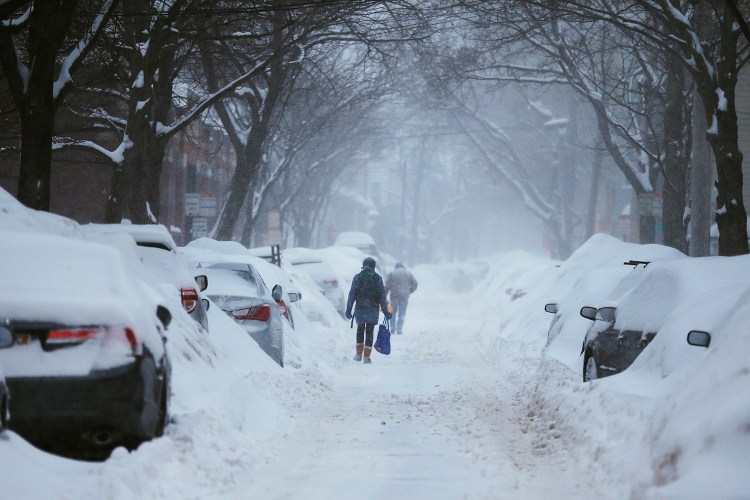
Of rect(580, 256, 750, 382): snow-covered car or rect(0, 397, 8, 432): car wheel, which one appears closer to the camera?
rect(0, 397, 8, 432): car wheel

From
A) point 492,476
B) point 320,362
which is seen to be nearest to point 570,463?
point 492,476

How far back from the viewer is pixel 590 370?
1128 centimetres

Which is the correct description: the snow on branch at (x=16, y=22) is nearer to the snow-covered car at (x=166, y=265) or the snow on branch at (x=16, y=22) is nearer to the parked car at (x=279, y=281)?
the snow-covered car at (x=166, y=265)

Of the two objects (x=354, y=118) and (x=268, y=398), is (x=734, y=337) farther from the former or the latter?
(x=354, y=118)

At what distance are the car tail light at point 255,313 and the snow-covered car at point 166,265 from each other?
1484 millimetres

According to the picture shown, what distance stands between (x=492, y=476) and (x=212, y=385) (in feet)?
9.05

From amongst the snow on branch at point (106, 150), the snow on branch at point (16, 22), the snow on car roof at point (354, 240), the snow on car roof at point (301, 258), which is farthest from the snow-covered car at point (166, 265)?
the snow on car roof at point (354, 240)

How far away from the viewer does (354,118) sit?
40906 millimetres

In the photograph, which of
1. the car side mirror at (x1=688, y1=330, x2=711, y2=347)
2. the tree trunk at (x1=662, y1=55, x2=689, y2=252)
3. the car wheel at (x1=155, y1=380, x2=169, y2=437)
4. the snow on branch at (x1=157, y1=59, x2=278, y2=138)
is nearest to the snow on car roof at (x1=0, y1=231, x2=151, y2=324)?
the car wheel at (x1=155, y1=380, x2=169, y2=437)

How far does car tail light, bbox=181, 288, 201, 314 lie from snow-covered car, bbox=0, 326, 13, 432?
17.5 feet

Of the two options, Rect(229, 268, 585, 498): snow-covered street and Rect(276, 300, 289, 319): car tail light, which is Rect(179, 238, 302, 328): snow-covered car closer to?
Rect(276, 300, 289, 319): car tail light

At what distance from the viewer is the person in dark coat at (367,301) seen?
1809 cm

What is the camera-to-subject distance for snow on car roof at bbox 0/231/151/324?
6.72 meters

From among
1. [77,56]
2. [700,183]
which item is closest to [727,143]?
[700,183]
